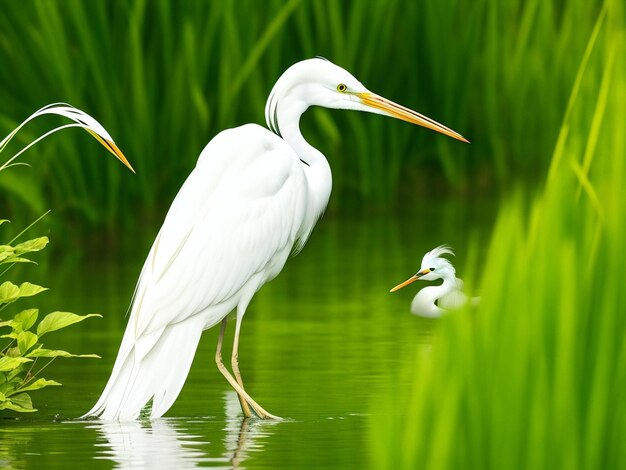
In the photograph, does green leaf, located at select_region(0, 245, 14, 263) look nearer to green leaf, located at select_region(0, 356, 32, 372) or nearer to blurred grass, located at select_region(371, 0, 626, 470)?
green leaf, located at select_region(0, 356, 32, 372)

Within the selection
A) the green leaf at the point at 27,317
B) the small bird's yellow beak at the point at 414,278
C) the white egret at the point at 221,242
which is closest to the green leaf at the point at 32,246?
the green leaf at the point at 27,317

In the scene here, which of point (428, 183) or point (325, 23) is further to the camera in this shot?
point (428, 183)

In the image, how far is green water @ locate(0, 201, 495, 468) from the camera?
16.2 ft

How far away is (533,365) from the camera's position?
3139mm

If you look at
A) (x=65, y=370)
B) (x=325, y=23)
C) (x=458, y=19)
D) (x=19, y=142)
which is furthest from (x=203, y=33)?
(x=65, y=370)

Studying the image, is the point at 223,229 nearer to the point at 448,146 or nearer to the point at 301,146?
the point at 301,146

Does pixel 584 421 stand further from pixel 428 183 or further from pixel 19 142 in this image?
pixel 428 183

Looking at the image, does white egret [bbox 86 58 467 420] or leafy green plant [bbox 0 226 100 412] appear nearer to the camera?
leafy green plant [bbox 0 226 100 412]

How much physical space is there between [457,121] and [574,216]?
7870mm

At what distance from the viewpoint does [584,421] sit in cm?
321

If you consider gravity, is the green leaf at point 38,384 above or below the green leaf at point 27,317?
below

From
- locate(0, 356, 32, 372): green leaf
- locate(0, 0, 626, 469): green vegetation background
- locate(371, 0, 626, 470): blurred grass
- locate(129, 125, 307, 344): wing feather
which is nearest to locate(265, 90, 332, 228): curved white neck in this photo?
locate(129, 125, 307, 344): wing feather

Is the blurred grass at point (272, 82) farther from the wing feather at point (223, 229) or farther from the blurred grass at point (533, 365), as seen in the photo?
the blurred grass at point (533, 365)

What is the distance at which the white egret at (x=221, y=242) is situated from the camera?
5.76m
